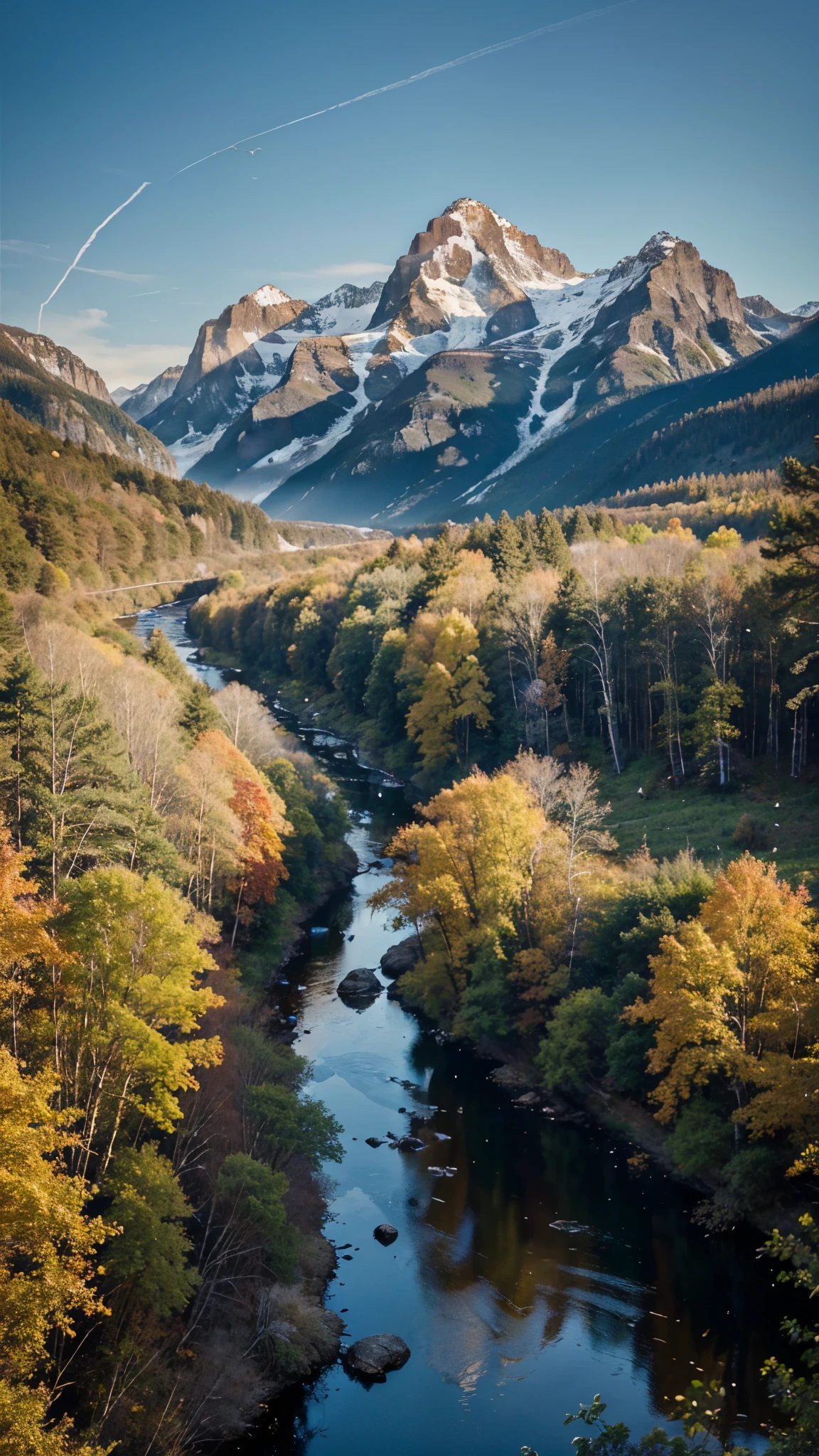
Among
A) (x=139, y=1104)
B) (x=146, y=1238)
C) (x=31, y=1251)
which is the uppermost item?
(x=31, y=1251)

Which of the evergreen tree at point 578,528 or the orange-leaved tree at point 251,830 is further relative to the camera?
the evergreen tree at point 578,528

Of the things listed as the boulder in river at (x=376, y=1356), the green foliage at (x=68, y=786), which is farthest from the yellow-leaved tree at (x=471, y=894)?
the boulder in river at (x=376, y=1356)

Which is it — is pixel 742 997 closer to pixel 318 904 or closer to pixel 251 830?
pixel 251 830

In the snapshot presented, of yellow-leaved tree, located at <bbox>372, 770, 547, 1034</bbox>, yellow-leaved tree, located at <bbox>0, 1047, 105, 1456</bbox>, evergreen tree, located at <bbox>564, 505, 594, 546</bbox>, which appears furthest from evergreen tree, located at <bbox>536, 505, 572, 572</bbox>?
yellow-leaved tree, located at <bbox>0, 1047, 105, 1456</bbox>

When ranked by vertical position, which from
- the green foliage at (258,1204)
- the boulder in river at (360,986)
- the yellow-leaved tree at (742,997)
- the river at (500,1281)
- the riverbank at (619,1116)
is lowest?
the river at (500,1281)

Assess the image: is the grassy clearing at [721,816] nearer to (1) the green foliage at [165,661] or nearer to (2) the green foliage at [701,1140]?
(2) the green foliage at [701,1140]

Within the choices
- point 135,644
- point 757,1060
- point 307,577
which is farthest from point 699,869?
point 307,577

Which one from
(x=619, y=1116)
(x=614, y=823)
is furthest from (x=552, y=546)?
(x=619, y=1116)
